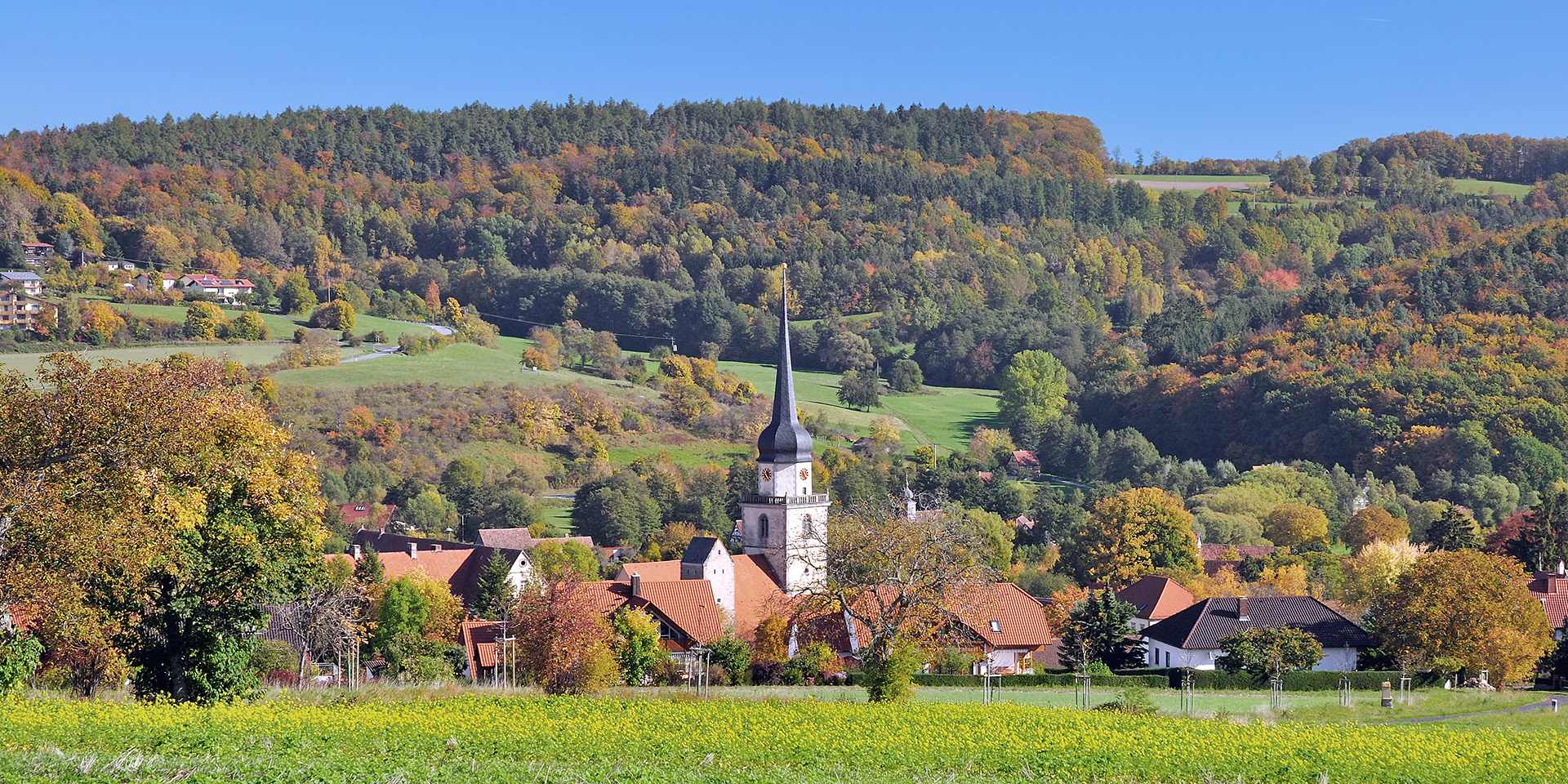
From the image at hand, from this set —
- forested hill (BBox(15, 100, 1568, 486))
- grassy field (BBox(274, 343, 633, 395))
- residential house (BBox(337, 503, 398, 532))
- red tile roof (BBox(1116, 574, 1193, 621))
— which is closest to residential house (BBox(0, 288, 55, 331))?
forested hill (BBox(15, 100, 1568, 486))

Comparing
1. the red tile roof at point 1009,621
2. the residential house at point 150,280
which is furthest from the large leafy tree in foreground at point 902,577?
the residential house at point 150,280

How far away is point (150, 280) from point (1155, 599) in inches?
4232

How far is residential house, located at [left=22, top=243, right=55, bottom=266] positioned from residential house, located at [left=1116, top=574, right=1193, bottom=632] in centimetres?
11655

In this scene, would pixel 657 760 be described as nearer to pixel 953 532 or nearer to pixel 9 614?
pixel 9 614

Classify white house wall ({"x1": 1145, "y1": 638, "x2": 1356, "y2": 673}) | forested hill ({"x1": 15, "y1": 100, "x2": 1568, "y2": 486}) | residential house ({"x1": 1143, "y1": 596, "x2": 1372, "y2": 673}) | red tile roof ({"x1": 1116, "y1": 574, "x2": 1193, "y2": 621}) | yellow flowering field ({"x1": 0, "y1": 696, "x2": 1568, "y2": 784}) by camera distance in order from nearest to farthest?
1. yellow flowering field ({"x1": 0, "y1": 696, "x2": 1568, "y2": 784})
2. white house wall ({"x1": 1145, "y1": 638, "x2": 1356, "y2": 673})
3. residential house ({"x1": 1143, "y1": 596, "x2": 1372, "y2": 673})
4. red tile roof ({"x1": 1116, "y1": 574, "x2": 1193, "y2": 621})
5. forested hill ({"x1": 15, "y1": 100, "x2": 1568, "y2": 486})

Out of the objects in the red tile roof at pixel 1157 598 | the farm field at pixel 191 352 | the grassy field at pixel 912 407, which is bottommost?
the red tile roof at pixel 1157 598

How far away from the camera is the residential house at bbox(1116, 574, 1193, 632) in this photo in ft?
221

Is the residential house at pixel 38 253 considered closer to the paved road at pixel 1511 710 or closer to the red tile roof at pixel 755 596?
the red tile roof at pixel 755 596

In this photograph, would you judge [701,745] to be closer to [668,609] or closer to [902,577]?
[902,577]

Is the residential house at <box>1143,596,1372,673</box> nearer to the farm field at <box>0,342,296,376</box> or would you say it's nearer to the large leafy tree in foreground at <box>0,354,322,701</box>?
the large leafy tree in foreground at <box>0,354,322,701</box>

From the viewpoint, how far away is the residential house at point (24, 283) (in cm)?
13600

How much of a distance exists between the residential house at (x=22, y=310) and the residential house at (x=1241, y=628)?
95390mm

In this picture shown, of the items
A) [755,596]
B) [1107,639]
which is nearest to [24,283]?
[755,596]

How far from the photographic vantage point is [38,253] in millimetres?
157375
